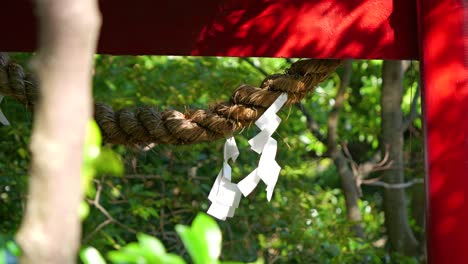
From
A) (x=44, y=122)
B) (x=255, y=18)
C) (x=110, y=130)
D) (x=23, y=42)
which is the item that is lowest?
(x=110, y=130)

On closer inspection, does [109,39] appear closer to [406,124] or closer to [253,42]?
[253,42]

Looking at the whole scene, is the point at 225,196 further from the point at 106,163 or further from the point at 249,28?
the point at 106,163

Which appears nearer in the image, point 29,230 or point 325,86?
point 29,230

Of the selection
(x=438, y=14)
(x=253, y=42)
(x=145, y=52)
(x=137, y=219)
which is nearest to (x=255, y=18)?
(x=253, y=42)

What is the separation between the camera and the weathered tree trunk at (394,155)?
17.2 feet

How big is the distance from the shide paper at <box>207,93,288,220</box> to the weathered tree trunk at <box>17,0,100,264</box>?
1.43 meters

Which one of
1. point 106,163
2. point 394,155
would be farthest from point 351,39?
point 394,155

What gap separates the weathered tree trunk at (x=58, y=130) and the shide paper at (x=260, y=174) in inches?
56.4

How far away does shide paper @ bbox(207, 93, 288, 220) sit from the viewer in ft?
7.59

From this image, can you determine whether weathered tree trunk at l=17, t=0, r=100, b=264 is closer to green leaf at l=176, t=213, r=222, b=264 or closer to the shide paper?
green leaf at l=176, t=213, r=222, b=264

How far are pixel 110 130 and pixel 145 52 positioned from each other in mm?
262

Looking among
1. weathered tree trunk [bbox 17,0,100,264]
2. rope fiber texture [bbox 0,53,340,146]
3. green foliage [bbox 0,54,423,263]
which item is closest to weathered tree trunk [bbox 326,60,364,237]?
green foliage [bbox 0,54,423,263]

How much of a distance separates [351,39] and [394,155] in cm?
319

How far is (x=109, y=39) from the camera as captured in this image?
7.59 feet
